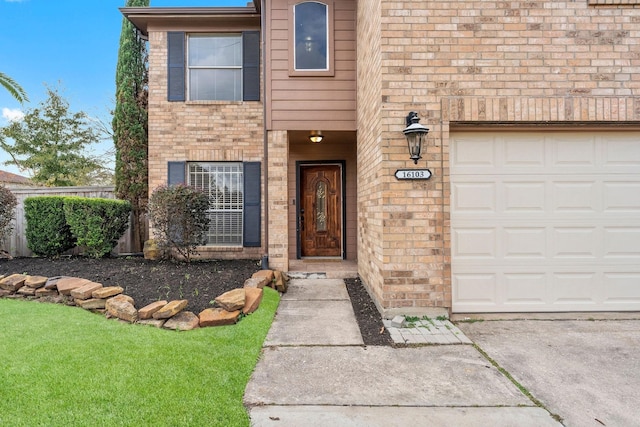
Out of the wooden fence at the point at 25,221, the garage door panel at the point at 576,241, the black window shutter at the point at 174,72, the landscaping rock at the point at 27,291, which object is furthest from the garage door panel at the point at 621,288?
the wooden fence at the point at 25,221

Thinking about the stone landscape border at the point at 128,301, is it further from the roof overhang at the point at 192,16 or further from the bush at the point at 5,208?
the roof overhang at the point at 192,16

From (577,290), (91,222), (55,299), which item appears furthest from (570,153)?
(91,222)

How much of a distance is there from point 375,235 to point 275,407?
242 centimetres

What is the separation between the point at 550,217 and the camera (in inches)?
141

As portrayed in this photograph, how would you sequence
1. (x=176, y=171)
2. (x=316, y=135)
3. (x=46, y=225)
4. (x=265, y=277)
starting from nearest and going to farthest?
(x=265, y=277)
(x=316, y=135)
(x=46, y=225)
(x=176, y=171)

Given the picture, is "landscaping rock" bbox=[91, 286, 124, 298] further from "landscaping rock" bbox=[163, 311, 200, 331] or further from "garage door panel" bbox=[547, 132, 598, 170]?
"garage door panel" bbox=[547, 132, 598, 170]

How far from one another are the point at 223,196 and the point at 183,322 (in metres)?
3.68

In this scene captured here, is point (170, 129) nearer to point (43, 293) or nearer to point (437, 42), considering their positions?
point (43, 293)

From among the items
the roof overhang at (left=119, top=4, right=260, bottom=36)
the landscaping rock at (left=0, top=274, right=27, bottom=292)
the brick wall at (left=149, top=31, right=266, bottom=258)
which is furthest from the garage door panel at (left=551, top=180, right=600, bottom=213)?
the landscaping rock at (left=0, top=274, right=27, bottom=292)

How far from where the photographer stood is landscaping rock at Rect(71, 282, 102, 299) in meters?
3.60

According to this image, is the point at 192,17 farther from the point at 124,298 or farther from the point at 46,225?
the point at 124,298

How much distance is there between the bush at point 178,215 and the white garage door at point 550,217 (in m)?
3.91

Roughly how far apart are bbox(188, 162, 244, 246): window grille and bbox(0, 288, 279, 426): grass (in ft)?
10.7

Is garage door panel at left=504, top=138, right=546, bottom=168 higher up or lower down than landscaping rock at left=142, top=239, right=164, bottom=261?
higher up
